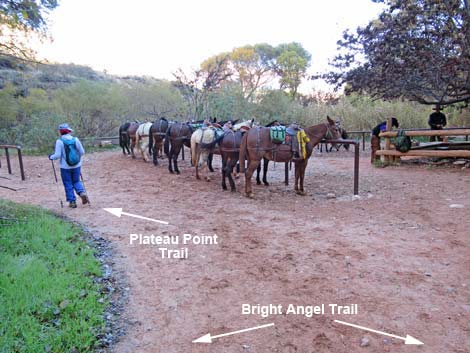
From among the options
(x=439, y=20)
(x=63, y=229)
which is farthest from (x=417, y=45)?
(x=63, y=229)

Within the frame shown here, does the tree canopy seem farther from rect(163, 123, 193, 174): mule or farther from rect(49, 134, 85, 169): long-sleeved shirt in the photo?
rect(49, 134, 85, 169): long-sleeved shirt

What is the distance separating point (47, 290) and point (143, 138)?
32.2 feet

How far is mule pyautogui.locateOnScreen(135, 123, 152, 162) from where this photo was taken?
40.4 ft

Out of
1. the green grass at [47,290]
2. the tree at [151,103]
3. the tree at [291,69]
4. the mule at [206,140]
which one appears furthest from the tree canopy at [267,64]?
the green grass at [47,290]

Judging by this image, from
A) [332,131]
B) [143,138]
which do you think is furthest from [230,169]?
[143,138]

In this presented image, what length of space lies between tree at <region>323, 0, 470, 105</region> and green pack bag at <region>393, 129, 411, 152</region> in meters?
1.54

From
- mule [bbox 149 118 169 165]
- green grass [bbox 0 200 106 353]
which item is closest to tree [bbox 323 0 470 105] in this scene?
mule [bbox 149 118 169 165]

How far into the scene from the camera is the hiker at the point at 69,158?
623 cm

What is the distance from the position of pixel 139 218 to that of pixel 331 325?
3898mm

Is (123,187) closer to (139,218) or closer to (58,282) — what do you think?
(139,218)

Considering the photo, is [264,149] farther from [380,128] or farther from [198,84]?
[198,84]

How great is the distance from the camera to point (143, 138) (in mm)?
12688

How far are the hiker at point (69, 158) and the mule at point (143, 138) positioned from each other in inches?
234

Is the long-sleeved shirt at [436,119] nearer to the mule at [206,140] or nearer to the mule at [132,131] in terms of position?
the mule at [206,140]
